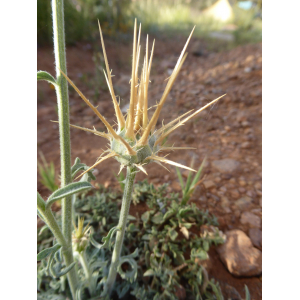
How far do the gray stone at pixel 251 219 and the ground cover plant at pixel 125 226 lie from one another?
0.29 metres

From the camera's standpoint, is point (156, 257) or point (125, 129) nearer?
point (125, 129)

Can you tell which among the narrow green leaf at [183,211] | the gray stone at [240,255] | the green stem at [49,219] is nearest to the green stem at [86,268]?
the green stem at [49,219]

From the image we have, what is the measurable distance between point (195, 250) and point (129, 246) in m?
0.41

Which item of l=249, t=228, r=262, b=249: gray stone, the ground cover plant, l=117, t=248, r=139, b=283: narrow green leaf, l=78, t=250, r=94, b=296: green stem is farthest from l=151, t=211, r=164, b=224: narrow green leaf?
l=249, t=228, r=262, b=249: gray stone

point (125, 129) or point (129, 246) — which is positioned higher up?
point (125, 129)

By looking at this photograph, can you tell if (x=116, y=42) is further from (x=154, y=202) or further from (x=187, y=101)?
(x=154, y=202)

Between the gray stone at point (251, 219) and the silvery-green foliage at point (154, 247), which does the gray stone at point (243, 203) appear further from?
the silvery-green foliage at point (154, 247)

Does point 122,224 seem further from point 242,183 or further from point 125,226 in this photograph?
point 242,183

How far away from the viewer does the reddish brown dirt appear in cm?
178

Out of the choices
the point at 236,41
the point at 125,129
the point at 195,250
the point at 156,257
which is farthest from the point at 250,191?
the point at 236,41

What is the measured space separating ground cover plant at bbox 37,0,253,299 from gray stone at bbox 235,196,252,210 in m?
0.35

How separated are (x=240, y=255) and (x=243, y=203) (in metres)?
0.48

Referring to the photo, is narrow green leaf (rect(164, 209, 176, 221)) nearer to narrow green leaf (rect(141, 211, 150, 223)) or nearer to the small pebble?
narrow green leaf (rect(141, 211, 150, 223))

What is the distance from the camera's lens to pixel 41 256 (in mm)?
769
